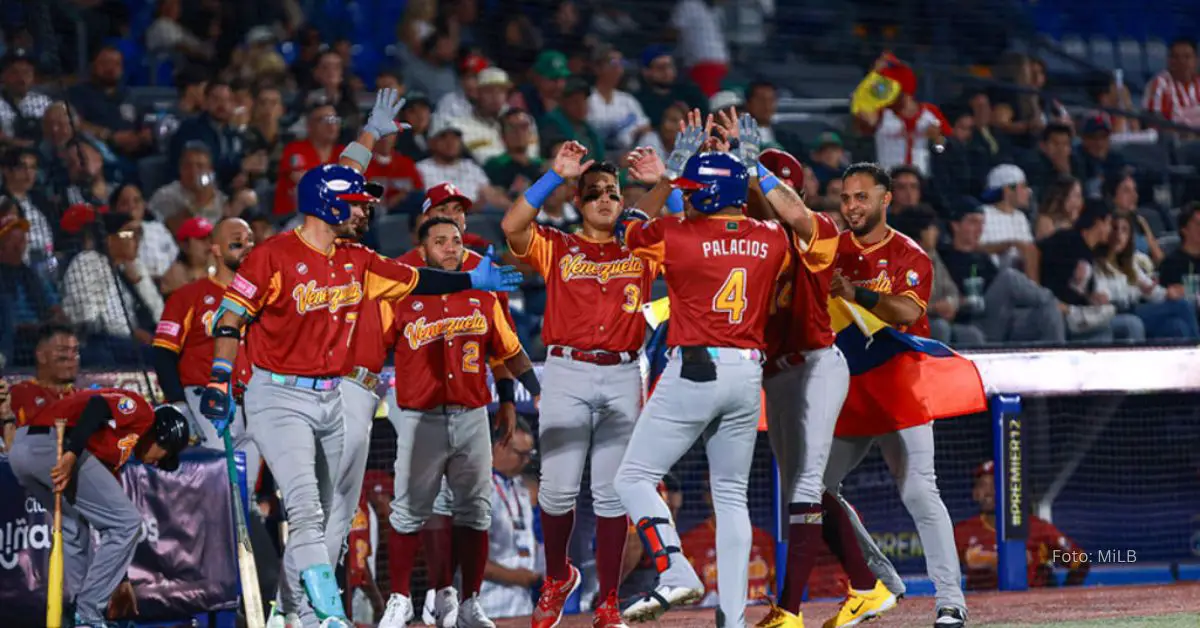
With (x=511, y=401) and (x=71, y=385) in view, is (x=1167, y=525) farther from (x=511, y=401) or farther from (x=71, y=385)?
(x=71, y=385)

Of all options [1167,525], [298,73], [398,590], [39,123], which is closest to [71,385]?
[398,590]

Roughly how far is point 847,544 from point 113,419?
2.99 m

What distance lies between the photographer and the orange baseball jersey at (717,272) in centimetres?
595

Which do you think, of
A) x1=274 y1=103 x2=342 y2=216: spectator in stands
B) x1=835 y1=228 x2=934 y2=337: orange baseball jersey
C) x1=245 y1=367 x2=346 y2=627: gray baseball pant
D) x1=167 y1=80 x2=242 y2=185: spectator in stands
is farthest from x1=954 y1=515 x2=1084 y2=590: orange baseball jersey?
x1=167 y1=80 x2=242 y2=185: spectator in stands

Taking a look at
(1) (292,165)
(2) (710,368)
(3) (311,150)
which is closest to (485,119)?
(3) (311,150)

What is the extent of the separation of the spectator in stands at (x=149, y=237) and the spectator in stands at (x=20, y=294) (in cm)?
54

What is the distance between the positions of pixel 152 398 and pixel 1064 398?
15.8 feet

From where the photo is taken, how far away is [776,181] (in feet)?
20.1

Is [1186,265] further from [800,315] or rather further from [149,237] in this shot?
[149,237]

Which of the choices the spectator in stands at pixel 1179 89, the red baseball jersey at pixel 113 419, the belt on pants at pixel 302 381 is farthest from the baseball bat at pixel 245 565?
the spectator in stands at pixel 1179 89

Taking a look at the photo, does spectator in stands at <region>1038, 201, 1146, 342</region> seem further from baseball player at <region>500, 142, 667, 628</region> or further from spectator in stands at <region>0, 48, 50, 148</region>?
spectator in stands at <region>0, 48, 50, 148</region>

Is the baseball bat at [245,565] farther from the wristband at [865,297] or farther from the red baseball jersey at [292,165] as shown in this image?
the red baseball jersey at [292,165]

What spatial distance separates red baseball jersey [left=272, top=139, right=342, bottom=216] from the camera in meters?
9.93

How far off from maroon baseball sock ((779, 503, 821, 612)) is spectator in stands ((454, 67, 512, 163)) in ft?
16.5
